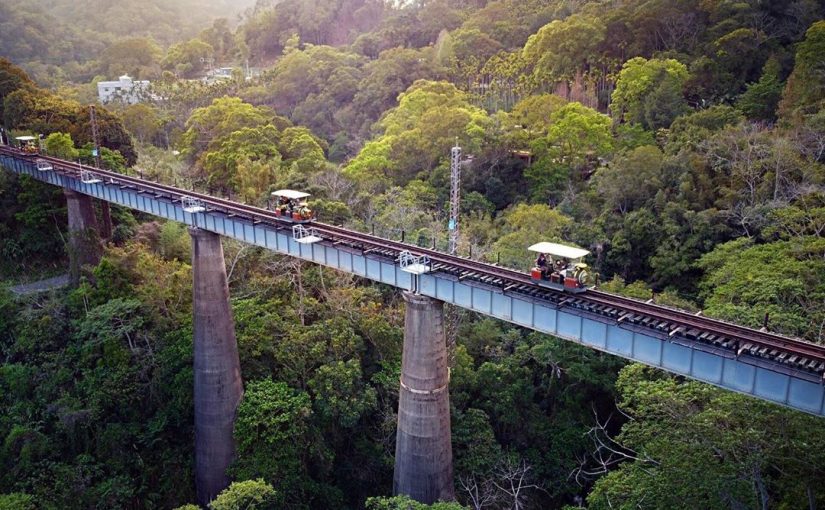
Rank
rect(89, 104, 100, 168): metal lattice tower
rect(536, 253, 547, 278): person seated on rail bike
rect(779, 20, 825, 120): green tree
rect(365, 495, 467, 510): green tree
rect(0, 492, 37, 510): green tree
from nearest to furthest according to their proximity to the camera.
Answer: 1. rect(365, 495, 467, 510): green tree
2. rect(536, 253, 547, 278): person seated on rail bike
3. rect(0, 492, 37, 510): green tree
4. rect(779, 20, 825, 120): green tree
5. rect(89, 104, 100, 168): metal lattice tower

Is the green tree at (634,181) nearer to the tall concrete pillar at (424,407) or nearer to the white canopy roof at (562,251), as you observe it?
the white canopy roof at (562,251)

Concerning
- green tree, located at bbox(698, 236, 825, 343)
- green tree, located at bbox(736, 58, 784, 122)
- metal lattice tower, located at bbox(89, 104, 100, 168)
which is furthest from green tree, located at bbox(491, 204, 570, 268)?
metal lattice tower, located at bbox(89, 104, 100, 168)

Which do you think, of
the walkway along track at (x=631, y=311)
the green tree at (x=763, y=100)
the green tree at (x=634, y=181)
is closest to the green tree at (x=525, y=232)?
Result: the green tree at (x=634, y=181)

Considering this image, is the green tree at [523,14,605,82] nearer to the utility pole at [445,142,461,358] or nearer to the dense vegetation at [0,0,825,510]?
the dense vegetation at [0,0,825,510]

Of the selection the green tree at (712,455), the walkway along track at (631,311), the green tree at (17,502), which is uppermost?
the walkway along track at (631,311)

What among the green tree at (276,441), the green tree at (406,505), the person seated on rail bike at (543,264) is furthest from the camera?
the green tree at (276,441)

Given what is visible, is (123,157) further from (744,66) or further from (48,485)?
(744,66)
